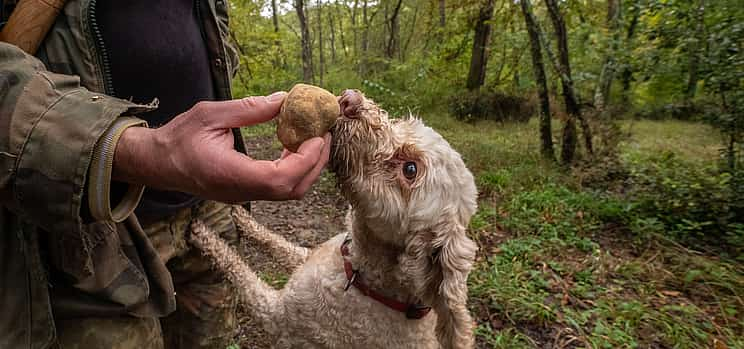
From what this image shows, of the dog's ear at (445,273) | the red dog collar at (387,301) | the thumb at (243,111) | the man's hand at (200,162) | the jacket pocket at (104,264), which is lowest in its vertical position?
the red dog collar at (387,301)

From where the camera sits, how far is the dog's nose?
1.82m

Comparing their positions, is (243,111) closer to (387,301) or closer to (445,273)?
(445,273)

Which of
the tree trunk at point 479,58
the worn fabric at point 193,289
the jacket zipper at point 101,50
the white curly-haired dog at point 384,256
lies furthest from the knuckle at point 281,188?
the tree trunk at point 479,58

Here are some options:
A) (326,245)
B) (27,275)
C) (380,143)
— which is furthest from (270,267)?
(27,275)

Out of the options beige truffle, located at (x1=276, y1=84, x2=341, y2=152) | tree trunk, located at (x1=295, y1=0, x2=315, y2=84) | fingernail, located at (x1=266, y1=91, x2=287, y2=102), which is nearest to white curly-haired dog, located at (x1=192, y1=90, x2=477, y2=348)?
beige truffle, located at (x1=276, y1=84, x2=341, y2=152)

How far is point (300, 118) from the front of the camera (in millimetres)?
1438

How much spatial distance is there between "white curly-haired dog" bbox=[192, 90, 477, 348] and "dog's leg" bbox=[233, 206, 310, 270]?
1.02 feet

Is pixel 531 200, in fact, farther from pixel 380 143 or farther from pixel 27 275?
pixel 27 275

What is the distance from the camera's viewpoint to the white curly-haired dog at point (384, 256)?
6.43 ft

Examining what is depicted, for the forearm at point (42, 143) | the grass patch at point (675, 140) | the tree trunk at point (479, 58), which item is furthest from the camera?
the tree trunk at point (479, 58)

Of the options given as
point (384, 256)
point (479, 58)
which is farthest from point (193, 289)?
point (479, 58)

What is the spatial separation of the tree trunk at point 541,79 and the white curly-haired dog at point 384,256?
19.3ft

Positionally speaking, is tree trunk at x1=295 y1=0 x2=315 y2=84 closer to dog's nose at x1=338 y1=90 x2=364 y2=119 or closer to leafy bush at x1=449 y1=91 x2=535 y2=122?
leafy bush at x1=449 y1=91 x2=535 y2=122

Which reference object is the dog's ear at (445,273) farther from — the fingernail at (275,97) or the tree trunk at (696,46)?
the tree trunk at (696,46)
